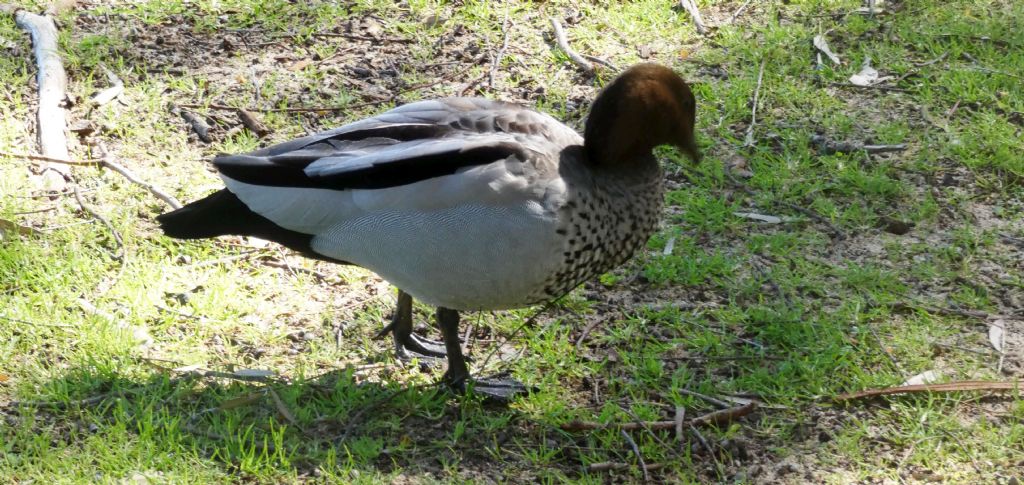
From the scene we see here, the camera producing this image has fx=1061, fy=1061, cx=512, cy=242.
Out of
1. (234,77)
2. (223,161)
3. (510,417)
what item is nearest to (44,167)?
(234,77)

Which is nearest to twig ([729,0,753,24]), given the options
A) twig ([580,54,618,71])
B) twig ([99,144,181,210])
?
twig ([580,54,618,71])

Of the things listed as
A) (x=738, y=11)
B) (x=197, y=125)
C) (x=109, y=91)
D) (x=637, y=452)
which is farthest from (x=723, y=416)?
(x=109, y=91)

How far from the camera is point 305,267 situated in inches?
175

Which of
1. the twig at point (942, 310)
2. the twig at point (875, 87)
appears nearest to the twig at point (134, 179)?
the twig at point (942, 310)

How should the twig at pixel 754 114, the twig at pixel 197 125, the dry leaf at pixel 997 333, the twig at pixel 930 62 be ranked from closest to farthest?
the dry leaf at pixel 997 333 < the twig at pixel 197 125 < the twig at pixel 754 114 < the twig at pixel 930 62

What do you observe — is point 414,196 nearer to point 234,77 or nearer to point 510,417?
point 510,417

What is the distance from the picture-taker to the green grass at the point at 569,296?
3.47 metres

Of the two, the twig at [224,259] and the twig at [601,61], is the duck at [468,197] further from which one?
the twig at [601,61]

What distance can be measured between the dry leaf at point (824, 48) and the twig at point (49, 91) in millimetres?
3936

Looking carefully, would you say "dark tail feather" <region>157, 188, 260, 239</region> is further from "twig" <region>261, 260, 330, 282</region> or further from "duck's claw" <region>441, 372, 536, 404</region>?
"duck's claw" <region>441, 372, 536, 404</region>

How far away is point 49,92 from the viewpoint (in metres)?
5.20

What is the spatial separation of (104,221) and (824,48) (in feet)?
12.6

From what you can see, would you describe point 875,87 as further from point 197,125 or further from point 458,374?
point 197,125

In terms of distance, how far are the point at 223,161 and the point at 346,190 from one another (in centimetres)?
47
